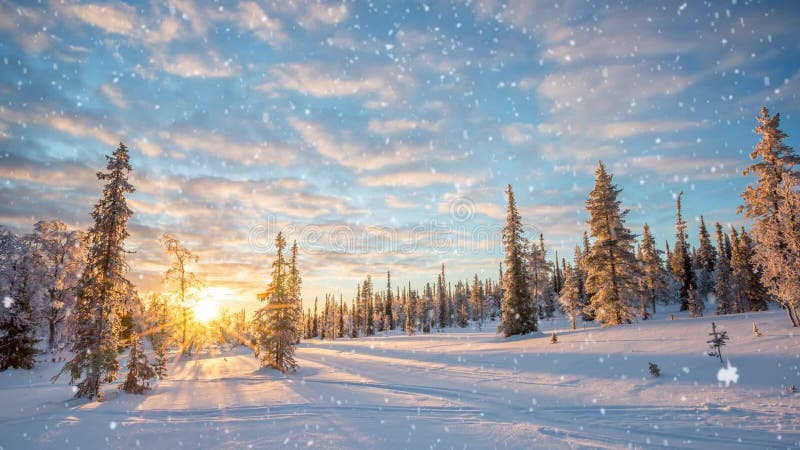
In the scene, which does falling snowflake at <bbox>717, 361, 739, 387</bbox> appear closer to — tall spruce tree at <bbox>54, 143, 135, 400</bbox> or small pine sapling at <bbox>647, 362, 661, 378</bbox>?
small pine sapling at <bbox>647, 362, 661, 378</bbox>

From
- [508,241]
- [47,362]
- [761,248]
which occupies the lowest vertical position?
[47,362]

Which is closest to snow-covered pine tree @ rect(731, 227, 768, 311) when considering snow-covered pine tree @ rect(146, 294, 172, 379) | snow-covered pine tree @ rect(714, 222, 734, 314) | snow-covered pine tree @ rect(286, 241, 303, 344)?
snow-covered pine tree @ rect(714, 222, 734, 314)

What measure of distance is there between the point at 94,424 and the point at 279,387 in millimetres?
9025

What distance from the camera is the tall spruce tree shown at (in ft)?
59.2

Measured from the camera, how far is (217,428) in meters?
11.3

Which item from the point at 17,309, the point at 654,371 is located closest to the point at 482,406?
the point at 654,371

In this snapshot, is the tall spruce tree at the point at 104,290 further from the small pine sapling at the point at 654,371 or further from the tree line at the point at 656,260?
the tree line at the point at 656,260

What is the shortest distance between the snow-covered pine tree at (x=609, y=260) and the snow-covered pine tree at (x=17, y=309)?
46.6m

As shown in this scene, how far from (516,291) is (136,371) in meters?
31.3

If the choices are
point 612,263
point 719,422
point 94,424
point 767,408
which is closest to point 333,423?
point 94,424

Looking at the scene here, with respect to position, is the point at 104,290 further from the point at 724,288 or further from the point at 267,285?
the point at 724,288

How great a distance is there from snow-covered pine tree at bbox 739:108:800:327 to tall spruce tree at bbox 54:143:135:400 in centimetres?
3375

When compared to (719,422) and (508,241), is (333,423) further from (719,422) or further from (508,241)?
(508,241)

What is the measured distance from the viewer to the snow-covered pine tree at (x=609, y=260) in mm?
33688
